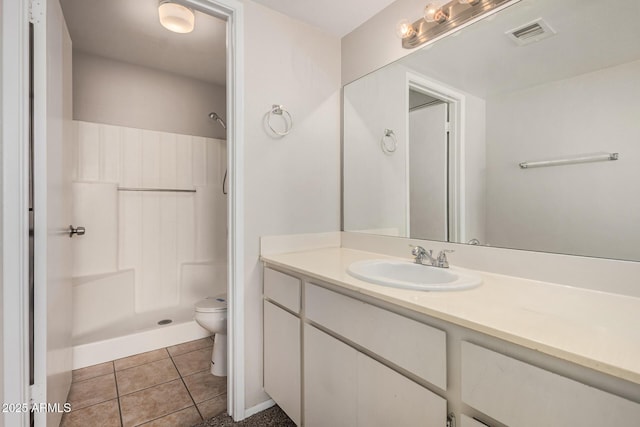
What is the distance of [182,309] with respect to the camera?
105 inches

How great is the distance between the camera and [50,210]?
1.25 m

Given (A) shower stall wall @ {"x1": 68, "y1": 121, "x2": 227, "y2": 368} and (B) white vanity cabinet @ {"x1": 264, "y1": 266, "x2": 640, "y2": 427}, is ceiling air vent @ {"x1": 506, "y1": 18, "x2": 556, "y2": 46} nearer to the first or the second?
(B) white vanity cabinet @ {"x1": 264, "y1": 266, "x2": 640, "y2": 427}

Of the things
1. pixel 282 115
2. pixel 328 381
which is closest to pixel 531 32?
pixel 282 115

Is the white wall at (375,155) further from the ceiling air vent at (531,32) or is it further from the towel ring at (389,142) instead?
the ceiling air vent at (531,32)

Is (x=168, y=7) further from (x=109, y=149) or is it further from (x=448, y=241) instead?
(x=448, y=241)

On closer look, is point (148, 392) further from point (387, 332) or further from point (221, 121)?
point (221, 121)

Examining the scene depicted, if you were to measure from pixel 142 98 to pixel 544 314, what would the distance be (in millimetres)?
3093

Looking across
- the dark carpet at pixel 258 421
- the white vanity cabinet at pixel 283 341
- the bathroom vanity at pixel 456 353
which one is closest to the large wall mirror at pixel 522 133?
the bathroom vanity at pixel 456 353

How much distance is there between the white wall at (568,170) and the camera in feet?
3.18

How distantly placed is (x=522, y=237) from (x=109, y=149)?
2806 millimetres

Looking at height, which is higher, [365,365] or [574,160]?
[574,160]

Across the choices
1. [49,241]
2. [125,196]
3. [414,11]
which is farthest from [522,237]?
[125,196]

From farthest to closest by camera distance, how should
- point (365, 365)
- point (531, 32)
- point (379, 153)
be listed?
point (379, 153) → point (531, 32) → point (365, 365)

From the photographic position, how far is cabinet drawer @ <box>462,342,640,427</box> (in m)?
0.56
